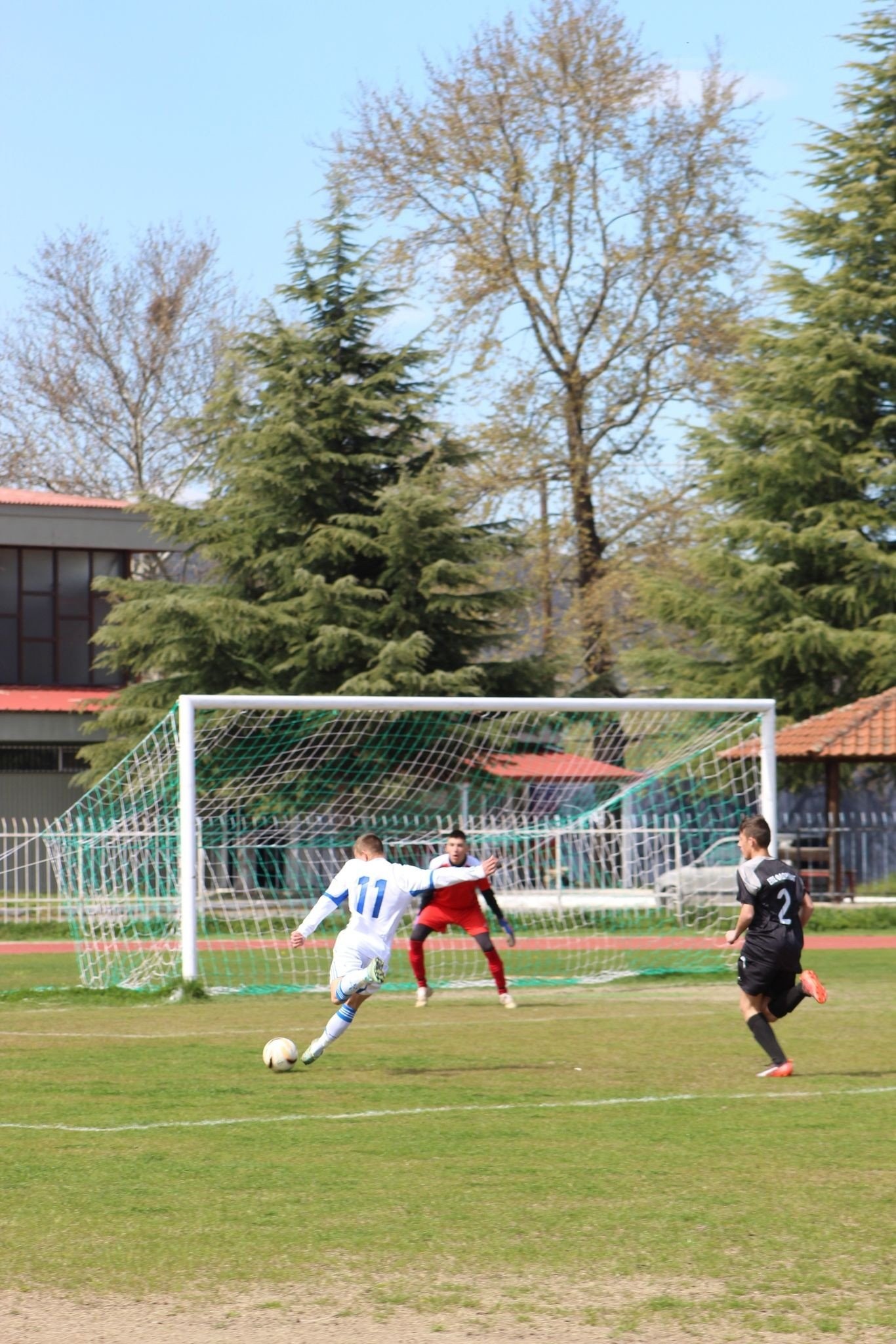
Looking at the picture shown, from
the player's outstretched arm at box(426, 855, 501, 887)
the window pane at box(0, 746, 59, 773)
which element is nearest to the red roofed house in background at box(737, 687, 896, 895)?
the window pane at box(0, 746, 59, 773)

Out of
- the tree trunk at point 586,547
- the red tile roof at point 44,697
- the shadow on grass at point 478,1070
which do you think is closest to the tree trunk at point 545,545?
the tree trunk at point 586,547

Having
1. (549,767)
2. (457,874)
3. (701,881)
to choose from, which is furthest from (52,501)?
(457,874)

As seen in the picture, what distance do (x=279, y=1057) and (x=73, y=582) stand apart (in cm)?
3269

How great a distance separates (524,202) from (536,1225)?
3644 centimetres

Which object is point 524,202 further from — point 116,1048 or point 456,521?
point 116,1048

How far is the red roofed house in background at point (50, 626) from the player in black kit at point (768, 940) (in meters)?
30.6

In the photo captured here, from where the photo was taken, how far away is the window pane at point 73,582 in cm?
4375

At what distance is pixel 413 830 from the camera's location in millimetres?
29500

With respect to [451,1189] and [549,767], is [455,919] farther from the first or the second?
[549,767]

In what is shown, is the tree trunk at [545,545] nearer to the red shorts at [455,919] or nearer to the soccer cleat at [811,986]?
the red shorts at [455,919]

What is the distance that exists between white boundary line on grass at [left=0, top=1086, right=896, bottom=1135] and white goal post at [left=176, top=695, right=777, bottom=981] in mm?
7394

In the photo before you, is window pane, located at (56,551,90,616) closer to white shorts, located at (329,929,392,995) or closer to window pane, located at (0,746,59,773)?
window pane, located at (0,746,59,773)

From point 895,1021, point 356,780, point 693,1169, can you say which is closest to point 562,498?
point 356,780

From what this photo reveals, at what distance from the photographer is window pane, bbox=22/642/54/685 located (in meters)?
43.8
